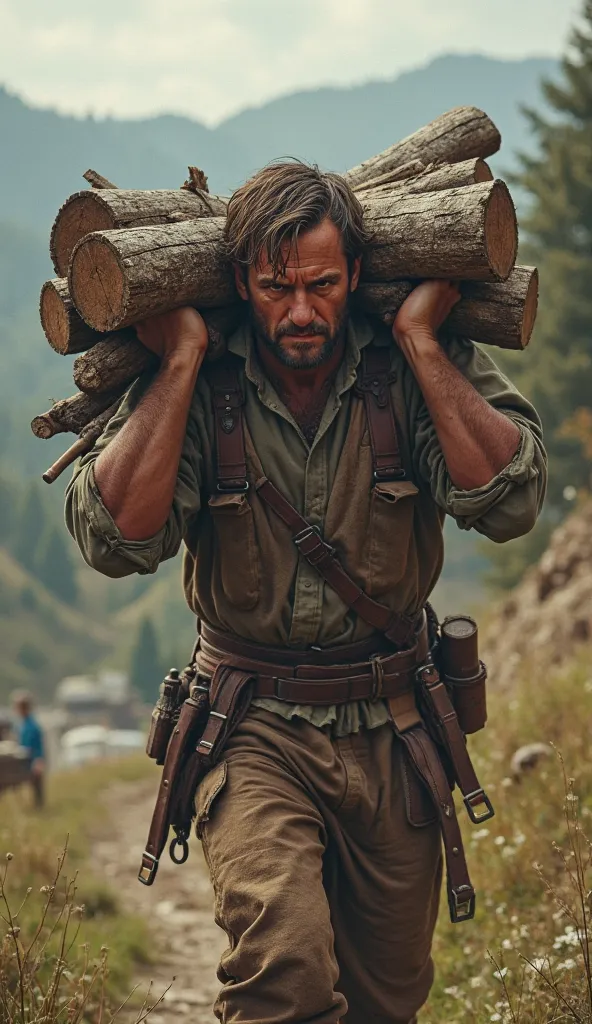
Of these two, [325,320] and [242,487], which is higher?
[325,320]

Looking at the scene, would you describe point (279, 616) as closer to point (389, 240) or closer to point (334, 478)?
→ point (334, 478)

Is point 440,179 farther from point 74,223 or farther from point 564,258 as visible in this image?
point 564,258

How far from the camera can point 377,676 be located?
4305 mm

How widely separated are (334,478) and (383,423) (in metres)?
0.25

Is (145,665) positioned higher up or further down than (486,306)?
further down

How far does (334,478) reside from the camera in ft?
13.9

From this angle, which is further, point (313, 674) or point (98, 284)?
point (313, 674)

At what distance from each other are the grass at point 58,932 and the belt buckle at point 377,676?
1142mm

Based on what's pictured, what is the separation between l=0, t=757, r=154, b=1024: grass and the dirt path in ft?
A: 0.64

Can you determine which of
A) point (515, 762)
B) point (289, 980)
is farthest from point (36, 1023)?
point (515, 762)

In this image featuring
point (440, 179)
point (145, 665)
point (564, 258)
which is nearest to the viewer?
point (440, 179)

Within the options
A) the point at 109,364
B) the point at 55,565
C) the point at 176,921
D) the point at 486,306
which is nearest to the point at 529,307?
the point at 486,306

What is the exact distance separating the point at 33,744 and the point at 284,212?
43.8ft

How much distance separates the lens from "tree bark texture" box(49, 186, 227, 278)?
13.7 feet
